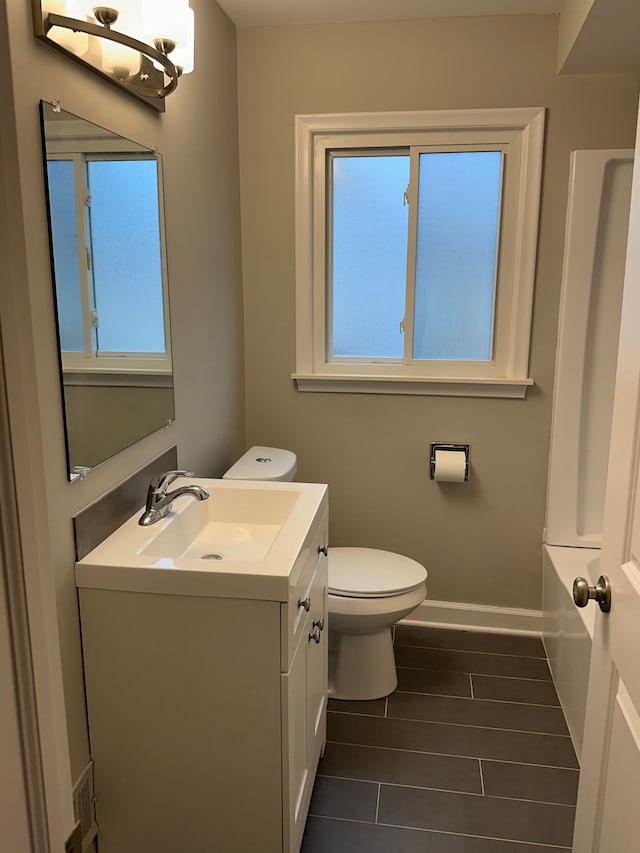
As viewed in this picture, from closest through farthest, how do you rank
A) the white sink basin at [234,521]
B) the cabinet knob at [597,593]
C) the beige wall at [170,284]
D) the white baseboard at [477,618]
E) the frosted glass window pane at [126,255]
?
the beige wall at [170,284] < the cabinet knob at [597,593] < the frosted glass window pane at [126,255] < the white sink basin at [234,521] < the white baseboard at [477,618]

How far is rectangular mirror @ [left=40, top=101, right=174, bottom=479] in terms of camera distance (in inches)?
57.1

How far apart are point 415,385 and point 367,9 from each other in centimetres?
141

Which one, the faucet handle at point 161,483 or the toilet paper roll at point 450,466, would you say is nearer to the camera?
the faucet handle at point 161,483

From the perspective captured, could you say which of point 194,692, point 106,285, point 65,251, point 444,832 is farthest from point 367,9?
point 444,832

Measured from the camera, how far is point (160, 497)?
5.86 ft

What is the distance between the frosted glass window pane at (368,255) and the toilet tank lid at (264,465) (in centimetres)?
55

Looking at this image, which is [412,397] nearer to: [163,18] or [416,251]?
[416,251]

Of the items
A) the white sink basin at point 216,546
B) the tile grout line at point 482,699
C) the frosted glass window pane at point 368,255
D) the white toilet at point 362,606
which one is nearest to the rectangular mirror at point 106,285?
the white sink basin at point 216,546

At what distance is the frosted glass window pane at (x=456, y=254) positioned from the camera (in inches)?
106

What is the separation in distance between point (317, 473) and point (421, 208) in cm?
119

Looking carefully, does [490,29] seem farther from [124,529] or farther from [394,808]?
[394,808]

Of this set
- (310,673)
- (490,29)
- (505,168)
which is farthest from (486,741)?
(490,29)

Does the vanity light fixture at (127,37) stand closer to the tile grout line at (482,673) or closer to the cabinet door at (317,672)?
the cabinet door at (317,672)

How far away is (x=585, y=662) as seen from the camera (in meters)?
2.14
